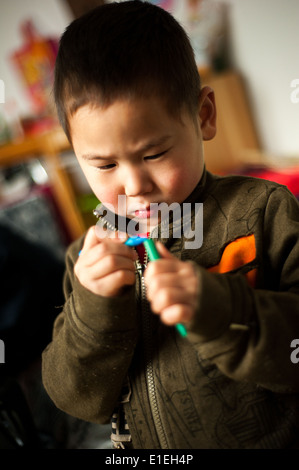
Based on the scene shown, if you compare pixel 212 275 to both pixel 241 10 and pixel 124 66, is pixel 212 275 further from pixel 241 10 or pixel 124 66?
pixel 241 10

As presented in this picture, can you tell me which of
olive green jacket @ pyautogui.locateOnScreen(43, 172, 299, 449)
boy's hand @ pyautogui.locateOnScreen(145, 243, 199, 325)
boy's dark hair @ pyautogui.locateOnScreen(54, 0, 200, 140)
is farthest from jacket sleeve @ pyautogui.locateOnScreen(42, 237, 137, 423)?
boy's dark hair @ pyautogui.locateOnScreen(54, 0, 200, 140)

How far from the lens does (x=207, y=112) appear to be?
61 cm

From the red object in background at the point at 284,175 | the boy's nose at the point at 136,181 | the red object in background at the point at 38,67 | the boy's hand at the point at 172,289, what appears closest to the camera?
the boy's hand at the point at 172,289

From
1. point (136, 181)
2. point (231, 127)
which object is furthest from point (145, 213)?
point (231, 127)

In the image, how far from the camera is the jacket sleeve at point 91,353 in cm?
53

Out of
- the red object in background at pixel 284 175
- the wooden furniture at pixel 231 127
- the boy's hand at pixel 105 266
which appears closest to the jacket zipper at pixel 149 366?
the boy's hand at pixel 105 266

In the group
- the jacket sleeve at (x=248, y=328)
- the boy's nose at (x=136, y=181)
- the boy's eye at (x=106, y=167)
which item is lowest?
the jacket sleeve at (x=248, y=328)

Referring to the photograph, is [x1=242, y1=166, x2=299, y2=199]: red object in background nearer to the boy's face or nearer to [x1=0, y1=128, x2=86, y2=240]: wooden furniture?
the boy's face

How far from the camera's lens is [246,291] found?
48 cm

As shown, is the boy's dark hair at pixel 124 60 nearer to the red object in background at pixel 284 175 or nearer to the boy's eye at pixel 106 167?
the boy's eye at pixel 106 167

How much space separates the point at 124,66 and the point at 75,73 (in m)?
0.07

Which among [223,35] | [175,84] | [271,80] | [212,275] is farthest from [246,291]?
[223,35]

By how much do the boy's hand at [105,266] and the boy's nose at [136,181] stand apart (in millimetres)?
68

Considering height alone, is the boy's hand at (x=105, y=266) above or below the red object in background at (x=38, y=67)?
below
